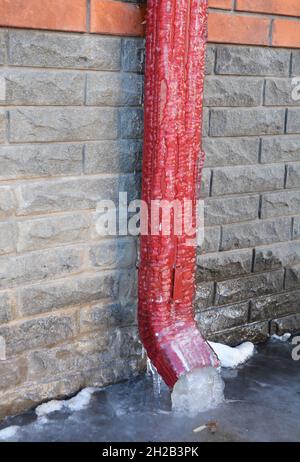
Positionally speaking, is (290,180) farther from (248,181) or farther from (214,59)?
(214,59)

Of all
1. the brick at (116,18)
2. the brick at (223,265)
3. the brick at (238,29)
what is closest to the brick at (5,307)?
the brick at (223,265)

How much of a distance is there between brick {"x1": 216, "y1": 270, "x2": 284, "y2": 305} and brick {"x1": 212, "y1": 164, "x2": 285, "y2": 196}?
0.51 meters

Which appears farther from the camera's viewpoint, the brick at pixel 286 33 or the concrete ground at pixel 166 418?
the brick at pixel 286 33

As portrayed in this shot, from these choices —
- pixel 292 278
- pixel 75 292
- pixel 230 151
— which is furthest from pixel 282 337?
pixel 75 292

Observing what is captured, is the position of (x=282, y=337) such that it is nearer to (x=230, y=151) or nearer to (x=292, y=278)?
(x=292, y=278)

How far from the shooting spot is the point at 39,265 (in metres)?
2.93

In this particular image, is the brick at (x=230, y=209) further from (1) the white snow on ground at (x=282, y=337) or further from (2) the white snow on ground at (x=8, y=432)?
(2) the white snow on ground at (x=8, y=432)

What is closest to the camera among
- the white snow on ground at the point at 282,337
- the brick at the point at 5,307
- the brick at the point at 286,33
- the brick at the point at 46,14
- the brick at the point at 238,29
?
the brick at the point at 46,14

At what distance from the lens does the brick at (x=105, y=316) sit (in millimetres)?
3148

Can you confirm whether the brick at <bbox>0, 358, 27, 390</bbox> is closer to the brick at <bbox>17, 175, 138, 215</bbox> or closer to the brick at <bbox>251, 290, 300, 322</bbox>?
the brick at <bbox>17, 175, 138, 215</bbox>

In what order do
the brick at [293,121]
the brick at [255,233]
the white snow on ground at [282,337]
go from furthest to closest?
the white snow on ground at [282,337] → the brick at [293,121] → the brick at [255,233]

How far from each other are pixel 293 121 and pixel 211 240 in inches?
33.2

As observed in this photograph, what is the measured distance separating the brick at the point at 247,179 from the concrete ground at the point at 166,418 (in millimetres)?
984

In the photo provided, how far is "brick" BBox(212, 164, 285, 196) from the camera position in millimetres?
3473
